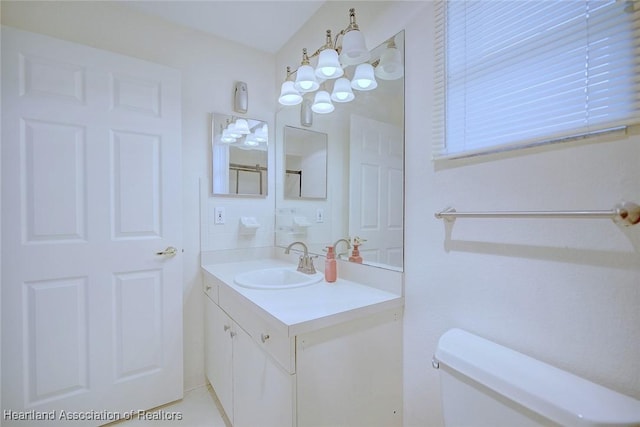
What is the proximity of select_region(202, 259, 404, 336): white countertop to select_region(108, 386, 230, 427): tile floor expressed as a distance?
32.4 inches

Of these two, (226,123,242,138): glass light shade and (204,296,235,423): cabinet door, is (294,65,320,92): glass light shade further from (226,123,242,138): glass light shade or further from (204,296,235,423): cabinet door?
(204,296,235,423): cabinet door

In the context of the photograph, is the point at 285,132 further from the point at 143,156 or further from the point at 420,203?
the point at 420,203

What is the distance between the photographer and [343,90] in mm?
1472

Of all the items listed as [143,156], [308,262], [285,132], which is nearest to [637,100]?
[308,262]

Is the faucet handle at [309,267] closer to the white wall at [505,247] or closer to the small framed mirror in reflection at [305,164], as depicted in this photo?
the small framed mirror in reflection at [305,164]

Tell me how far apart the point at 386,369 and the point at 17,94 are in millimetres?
2097

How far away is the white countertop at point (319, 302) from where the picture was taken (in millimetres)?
956

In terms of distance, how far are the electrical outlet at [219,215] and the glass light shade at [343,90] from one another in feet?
3.51

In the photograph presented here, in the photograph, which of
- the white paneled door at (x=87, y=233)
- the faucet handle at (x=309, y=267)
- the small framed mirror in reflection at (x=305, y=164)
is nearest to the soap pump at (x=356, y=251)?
the faucet handle at (x=309, y=267)

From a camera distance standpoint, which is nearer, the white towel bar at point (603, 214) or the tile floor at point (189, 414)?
the white towel bar at point (603, 214)

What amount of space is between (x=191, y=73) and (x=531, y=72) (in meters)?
1.86

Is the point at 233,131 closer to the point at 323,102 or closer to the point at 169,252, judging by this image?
the point at 323,102

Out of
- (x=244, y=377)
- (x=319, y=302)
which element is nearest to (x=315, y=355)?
(x=319, y=302)

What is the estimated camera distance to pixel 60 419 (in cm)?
141
